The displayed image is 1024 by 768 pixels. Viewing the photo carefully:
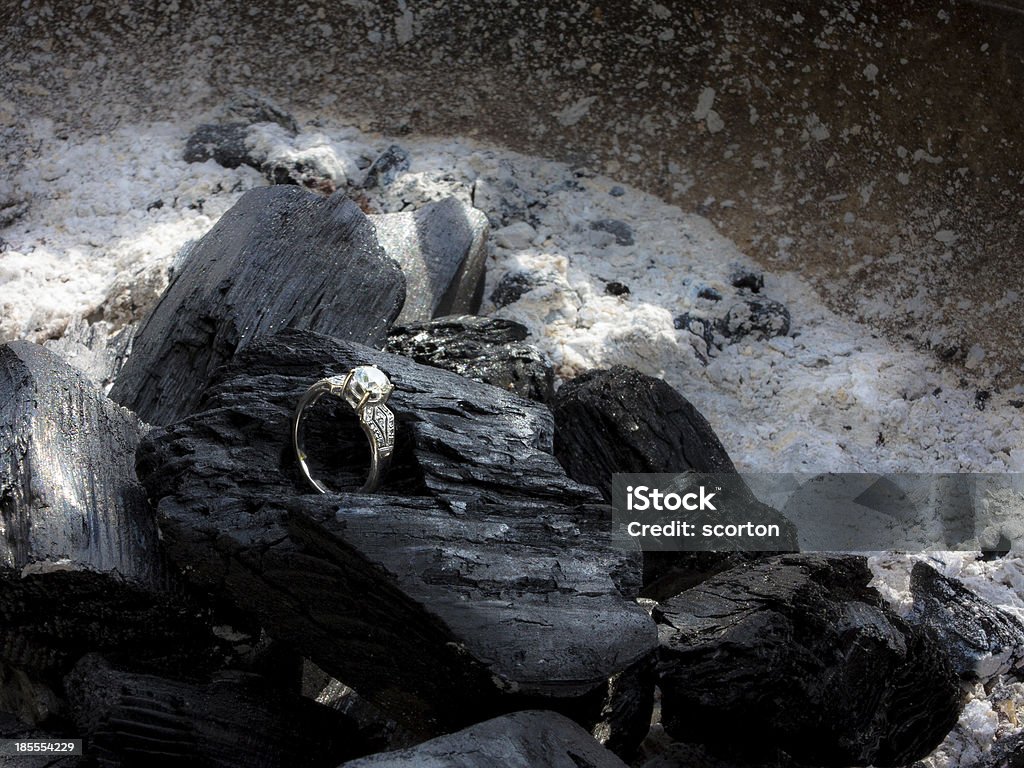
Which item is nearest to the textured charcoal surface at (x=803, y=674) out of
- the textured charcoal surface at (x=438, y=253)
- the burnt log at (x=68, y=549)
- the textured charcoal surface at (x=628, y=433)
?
the textured charcoal surface at (x=628, y=433)

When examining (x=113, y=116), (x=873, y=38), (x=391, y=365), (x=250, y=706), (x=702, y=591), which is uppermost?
(x=873, y=38)

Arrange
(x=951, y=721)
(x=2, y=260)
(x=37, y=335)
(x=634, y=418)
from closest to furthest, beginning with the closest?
(x=951, y=721) < (x=634, y=418) < (x=37, y=335) < (x=2, y=260)

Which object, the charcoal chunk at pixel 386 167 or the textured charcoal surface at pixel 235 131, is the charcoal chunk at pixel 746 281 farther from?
the textured charcoal surface at pixel 235 131

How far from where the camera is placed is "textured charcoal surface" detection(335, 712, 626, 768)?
1.29 m

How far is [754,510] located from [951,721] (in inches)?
19.0

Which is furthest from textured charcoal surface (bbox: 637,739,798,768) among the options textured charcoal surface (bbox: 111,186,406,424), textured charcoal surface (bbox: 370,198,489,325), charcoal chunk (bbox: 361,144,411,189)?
charcoal chunk (bbox: 361,144,411,189)

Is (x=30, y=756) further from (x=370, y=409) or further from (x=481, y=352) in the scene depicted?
(x=481, y=352)

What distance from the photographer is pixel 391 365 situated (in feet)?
6.00

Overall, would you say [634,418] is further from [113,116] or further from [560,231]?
[113,116]

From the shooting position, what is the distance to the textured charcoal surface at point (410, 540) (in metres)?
1.43

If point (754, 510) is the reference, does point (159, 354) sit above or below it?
above

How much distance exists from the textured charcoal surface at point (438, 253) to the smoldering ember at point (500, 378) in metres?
0.01

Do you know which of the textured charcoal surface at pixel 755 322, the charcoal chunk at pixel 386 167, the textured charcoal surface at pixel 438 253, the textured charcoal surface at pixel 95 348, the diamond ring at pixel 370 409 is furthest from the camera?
the charcoal chunk at pixel 386 167

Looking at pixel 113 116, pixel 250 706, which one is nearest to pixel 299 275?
pixel 250 706
